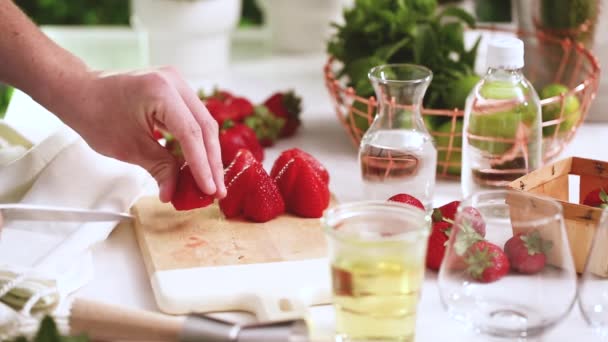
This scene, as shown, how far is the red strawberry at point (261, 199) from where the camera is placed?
123 cm

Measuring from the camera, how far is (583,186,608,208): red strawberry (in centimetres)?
111

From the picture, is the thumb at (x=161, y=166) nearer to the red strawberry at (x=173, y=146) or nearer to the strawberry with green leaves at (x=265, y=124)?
the red strawberry at (x=173, y=146)

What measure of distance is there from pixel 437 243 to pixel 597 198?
21 cm

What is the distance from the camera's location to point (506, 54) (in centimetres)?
119

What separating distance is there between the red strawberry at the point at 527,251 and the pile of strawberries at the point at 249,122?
2.08 ft

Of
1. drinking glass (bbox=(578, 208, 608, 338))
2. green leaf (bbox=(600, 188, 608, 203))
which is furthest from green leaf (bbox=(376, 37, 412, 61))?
drinking glass (bbox=(578, 208, 608, 338))

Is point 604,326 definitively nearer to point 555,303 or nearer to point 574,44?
point 555,303

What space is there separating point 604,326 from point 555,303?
0.10 metres

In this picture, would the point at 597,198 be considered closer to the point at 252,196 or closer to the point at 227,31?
the point at 252,196

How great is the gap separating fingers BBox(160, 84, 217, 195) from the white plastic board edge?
5.3 inches

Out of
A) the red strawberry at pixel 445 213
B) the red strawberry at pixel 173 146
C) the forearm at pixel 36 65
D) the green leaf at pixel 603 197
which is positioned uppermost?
the forearm at pixel 36 65

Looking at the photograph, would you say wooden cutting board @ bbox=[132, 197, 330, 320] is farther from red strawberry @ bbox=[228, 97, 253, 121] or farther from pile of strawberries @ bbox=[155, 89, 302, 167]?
red strawberry @ bbox=[228, 97, 253, 121]

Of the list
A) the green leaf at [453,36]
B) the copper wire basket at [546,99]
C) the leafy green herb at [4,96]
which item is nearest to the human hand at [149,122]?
the copper wire basket at [546,99]

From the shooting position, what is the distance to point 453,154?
57.5 inches
